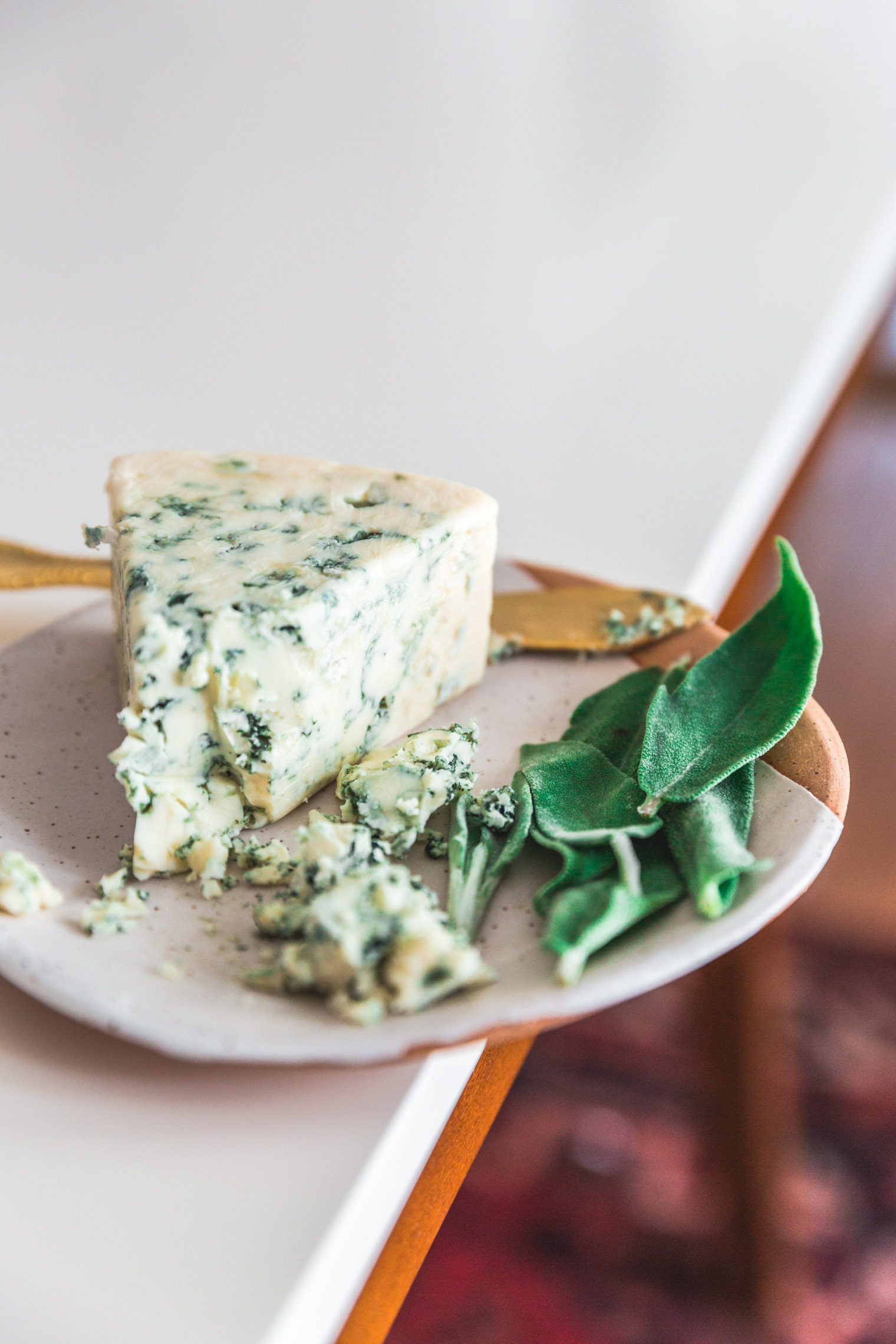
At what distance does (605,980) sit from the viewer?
76cm

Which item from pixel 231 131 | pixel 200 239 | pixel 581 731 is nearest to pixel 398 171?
pixel 231 131

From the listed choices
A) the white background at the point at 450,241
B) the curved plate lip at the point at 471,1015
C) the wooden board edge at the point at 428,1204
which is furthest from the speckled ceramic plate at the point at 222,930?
the white background at the point at 450,241

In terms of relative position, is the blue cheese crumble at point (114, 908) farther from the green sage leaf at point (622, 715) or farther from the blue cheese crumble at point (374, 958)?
the green sage leaf at point (622, 715)

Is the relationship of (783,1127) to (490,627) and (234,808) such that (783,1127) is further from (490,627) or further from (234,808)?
(234,808)

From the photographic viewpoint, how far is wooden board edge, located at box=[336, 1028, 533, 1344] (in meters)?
0.81

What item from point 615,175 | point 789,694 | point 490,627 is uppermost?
point 615,175

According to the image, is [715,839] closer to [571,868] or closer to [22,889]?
[571,868]

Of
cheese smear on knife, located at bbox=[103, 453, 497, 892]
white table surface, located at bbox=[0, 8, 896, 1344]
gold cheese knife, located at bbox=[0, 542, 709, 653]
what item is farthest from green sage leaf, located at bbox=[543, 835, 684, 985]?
gold cheese knife, located at bbox=[0, 542, 709, 653]

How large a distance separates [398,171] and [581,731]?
7.72 feet

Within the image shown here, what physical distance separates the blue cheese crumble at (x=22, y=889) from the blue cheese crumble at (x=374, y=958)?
0.67 feet

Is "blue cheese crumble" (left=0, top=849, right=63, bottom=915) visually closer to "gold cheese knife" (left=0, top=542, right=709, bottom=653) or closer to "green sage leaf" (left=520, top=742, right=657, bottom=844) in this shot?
"green sage leaf" (left=520, top=742, right=657, bottom=844)

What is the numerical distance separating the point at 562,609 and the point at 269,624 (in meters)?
0.52

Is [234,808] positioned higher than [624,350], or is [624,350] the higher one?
[624,350]

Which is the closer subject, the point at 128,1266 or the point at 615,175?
the point at 128,1266
